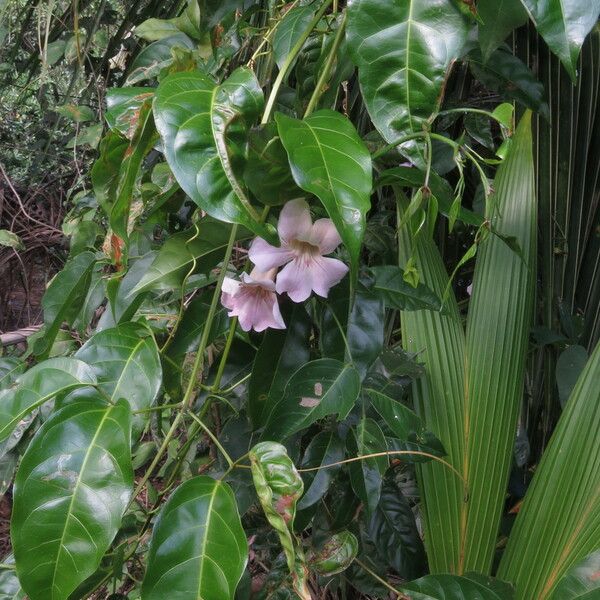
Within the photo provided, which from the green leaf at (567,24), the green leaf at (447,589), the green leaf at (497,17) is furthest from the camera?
the green leaf at (447,589)

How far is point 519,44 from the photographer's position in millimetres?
1147

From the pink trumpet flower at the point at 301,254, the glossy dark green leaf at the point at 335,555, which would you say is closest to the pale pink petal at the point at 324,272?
the pink trumpet flower at the point at 301,254

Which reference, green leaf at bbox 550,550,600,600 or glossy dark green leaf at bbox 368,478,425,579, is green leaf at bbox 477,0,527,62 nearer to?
green leaf at bbox 550,550,600,600

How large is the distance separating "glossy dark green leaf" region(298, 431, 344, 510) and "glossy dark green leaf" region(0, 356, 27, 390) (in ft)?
1.10

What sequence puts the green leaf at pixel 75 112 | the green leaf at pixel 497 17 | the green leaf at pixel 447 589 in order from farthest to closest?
the green leaf at pixel 75 112 < the green leaf at pixel 447 589 < the green leaf at pixel 497 17

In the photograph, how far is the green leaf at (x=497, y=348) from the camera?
37.5 inches

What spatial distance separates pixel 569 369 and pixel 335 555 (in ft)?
1.75

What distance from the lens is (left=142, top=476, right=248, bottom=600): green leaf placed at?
53 cm

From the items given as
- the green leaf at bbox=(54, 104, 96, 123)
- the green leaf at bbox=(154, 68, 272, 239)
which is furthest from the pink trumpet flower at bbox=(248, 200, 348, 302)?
the green leaf at bbox=(54, 104, 96, 123)

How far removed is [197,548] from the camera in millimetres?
546

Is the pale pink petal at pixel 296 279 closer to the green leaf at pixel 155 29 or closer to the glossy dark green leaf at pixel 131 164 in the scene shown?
the glossy dark green leaf at pixel 131 164

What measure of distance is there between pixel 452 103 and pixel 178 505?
910 millimetres

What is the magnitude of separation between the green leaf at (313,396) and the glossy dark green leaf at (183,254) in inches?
5.7

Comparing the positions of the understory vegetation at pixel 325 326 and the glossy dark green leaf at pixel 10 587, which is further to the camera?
the glossy dark green leaf at pixel 10 587
